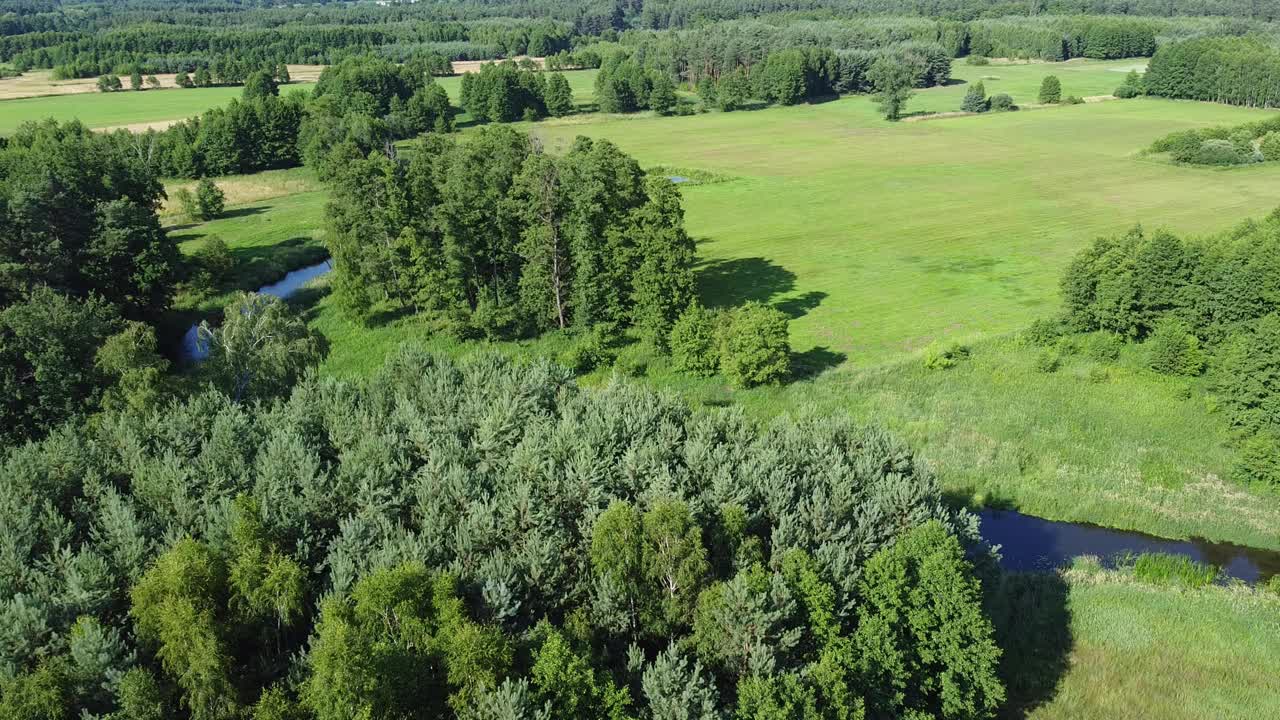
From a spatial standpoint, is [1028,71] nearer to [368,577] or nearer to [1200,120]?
[1200,120]

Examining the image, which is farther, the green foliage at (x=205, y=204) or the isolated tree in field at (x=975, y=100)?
the isolated tree in field at (x=975, y=100)

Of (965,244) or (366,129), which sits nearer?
(965,244)

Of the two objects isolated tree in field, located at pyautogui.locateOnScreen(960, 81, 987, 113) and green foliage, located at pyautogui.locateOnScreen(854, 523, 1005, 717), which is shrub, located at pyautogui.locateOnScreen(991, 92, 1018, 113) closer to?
isolated tree in field, located at pyautogui.locateOnScreen(960, 81, 987, 113)

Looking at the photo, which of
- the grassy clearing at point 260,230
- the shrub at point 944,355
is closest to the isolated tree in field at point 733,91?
the grassy clearing at point 260,230

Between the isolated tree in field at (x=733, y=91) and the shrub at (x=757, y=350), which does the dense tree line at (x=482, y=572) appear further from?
the isolated tree in field at (x=733, y=91)

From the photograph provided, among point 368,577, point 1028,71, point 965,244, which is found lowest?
point 368,577

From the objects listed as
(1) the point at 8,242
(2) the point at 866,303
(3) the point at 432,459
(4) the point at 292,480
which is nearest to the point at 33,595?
(4) the point at 292,480
